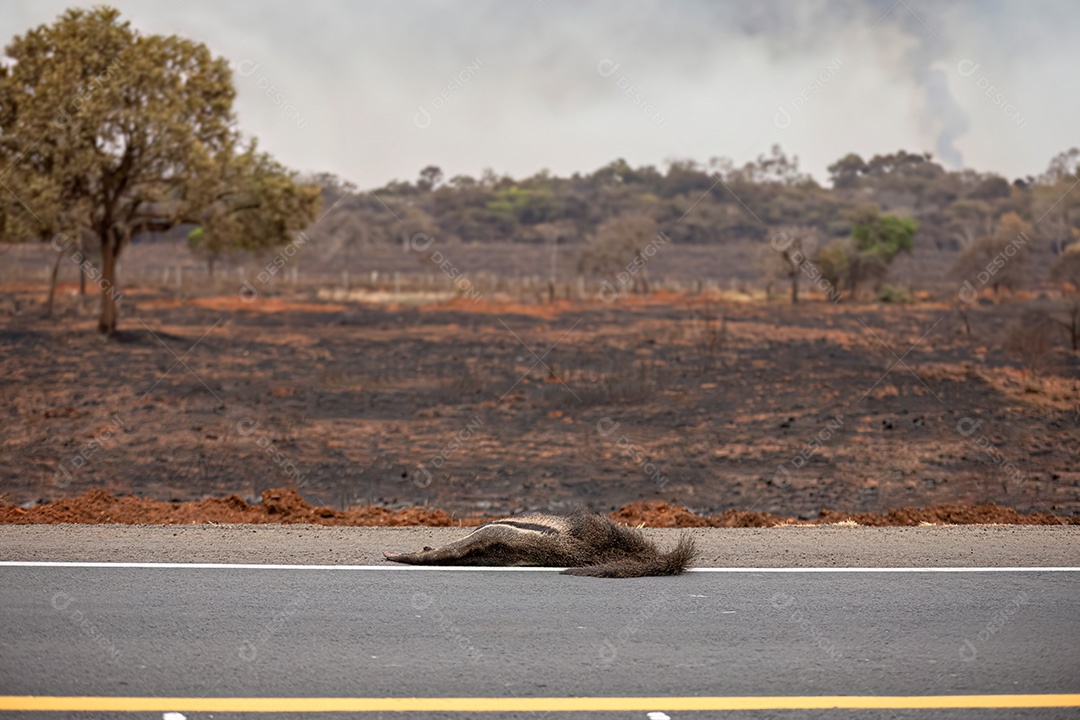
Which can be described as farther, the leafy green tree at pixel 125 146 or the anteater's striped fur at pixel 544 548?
the leafy green tree at pixel 125 146

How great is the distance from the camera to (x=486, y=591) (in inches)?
276

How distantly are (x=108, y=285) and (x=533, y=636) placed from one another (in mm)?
29804

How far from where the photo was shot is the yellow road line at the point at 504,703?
4.69m

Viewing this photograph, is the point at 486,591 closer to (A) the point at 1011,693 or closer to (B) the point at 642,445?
(A) the point at 1011,693

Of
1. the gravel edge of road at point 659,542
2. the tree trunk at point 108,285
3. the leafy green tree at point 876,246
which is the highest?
the leafy green tree at point 876,246

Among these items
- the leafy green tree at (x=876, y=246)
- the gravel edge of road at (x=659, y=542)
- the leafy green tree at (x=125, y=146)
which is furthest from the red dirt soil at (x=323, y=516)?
the leafy green tree at (x=876, y=246)

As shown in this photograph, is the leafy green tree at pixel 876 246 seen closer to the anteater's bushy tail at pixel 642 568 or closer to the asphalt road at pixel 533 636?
the anteater's bushy tail at pixel 642 568

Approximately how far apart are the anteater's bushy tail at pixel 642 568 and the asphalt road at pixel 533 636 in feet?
0.53

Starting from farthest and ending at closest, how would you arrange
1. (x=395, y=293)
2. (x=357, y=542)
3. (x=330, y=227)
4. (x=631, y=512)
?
(x=330, y=227), (x=395, y=293), (x=631, y=512), (x=357, y=542)

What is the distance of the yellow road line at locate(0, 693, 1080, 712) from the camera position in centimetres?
469

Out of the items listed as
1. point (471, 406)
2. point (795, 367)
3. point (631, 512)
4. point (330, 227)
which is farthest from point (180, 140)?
point (330, 227)

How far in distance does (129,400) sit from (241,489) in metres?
8.35

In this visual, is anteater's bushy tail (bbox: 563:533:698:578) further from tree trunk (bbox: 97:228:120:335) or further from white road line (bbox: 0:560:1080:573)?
tree trunk (bbox: 97:228:120:335)

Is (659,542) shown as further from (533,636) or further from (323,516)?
(323,516)
